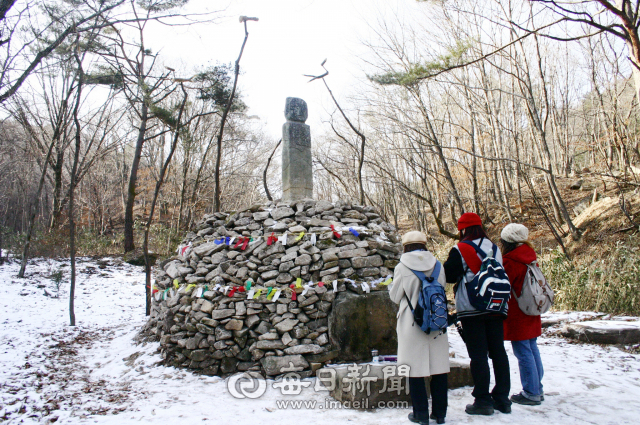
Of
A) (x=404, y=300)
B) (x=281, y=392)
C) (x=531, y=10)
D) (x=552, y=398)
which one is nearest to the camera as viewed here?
(x=404, y=300)

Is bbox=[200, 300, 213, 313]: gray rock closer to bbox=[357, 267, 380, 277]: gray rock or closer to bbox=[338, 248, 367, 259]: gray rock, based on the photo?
bbox=[338, 248, 367, 259]: gray rock

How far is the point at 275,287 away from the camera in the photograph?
14.8 ft

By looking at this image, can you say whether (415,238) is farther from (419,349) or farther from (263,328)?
(263,328)

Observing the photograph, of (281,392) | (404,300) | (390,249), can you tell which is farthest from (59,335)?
(404,300)

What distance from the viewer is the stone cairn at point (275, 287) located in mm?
4320

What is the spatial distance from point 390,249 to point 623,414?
2.78m

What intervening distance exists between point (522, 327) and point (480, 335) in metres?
0.44

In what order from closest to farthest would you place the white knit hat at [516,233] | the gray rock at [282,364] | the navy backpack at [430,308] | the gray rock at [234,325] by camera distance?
the navy backpack at [430,308], the white knit hat at [516,233], the gray rock at [282,364], the gray rock at [234,325]

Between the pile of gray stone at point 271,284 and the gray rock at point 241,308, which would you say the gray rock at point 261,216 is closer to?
the pile of gray stone at point 271,284

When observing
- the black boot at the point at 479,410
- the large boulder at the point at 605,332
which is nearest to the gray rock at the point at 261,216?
the black boot at the point at 479,410

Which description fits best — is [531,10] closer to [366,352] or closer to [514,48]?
[514,48]

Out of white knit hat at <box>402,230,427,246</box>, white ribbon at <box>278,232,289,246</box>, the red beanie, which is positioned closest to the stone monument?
white ribbon at <box>278,232,289,246</box>

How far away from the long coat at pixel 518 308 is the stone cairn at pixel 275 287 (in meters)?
1.74

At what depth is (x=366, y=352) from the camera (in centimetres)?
431
